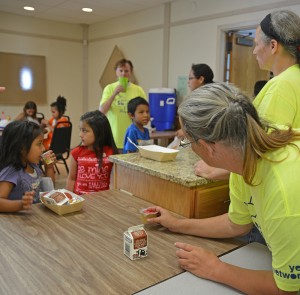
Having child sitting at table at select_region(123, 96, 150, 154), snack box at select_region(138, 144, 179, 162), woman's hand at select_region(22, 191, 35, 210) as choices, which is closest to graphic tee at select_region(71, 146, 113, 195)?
snack box at select_region(138, 144, 179, 162)

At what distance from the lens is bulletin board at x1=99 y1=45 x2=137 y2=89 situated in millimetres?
5930

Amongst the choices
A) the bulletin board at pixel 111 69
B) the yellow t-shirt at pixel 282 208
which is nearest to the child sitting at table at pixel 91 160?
the yellow t-shirt at pixel 282 208

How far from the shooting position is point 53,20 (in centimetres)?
632

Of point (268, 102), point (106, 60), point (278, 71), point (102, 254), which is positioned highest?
point (106, 60)

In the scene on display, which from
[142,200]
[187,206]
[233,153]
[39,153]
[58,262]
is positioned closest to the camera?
[233,153]

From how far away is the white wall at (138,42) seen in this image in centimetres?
423

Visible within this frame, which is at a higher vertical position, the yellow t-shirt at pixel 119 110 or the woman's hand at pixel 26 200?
the yellow t-shirt at pixel 119 110

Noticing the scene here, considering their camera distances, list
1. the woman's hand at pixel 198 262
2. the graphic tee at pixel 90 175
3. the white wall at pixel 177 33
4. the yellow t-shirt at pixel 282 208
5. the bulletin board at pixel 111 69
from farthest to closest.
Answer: the bulletin board at pixel 111 69 → the white wall at pixel 177 33 → the graphic tee at pixel 90 175 → the woman's hand at pixel 198 262 → the yellow t-shirt at pixel 282 208

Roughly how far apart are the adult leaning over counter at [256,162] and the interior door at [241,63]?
367cm

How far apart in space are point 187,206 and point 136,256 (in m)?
0.39

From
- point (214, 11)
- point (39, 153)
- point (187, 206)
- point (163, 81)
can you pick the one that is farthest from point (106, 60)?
point (187, 206)

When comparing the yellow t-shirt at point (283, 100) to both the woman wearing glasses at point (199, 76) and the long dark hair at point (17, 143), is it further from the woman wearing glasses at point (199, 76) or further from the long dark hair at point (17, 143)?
the woman wearing glasses at point (199, 76)

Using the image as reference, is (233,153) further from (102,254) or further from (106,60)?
(106,60)

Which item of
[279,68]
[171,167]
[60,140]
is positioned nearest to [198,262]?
[171,167]
